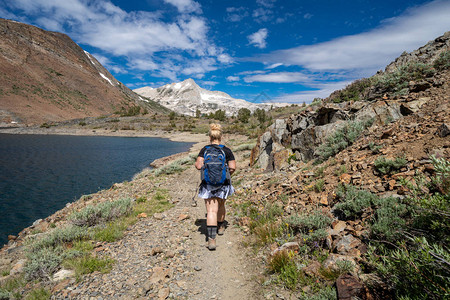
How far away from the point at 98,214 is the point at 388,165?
7.94 meters

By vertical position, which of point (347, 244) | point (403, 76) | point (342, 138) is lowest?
point (347, 244)

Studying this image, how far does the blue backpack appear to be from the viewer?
188 inches

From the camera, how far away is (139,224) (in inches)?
245

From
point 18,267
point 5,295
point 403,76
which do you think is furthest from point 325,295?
point 403,76

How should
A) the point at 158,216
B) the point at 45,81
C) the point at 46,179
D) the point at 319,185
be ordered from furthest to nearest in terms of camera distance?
the point at 45,81 → the point at 46,179 → the point at 158,216 → the point at 319,185

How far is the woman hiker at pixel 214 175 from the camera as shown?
189 inches

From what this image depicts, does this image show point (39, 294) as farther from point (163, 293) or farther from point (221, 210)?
point (221, 210)

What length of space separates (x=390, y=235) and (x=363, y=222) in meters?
0.69

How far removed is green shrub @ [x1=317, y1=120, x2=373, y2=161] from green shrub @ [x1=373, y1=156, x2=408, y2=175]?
→ 95.4 inches

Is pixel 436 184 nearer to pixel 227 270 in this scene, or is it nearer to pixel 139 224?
pixel 227 270

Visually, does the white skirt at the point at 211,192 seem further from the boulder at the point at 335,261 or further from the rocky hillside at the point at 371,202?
the boulder at the point at 335,261

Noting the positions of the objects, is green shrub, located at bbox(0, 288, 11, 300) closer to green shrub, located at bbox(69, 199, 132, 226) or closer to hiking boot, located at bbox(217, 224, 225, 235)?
Result: green shrub, located at bbox(69, 199, 132, 226)

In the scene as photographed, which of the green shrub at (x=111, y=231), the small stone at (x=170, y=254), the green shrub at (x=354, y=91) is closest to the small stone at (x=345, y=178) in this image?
the small stone at (x=170, y=254)

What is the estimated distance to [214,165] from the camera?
477cm
